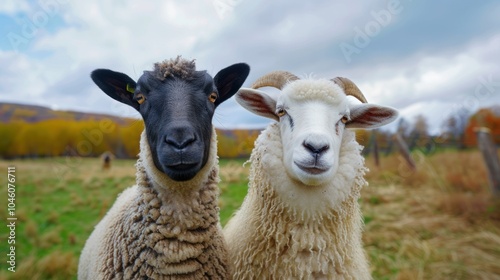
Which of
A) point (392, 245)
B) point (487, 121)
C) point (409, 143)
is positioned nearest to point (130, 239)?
point (392, 245)

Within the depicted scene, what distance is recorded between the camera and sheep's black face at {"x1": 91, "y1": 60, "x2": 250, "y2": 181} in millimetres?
2154

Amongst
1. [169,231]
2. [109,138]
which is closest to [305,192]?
[169,231]

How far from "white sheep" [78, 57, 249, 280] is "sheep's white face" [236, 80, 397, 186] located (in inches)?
20.5

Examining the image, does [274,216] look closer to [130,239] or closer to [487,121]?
[130,239]

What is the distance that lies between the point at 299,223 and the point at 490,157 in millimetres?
7102

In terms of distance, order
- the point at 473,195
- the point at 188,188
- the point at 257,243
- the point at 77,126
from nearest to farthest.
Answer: the point at 188,188
the point at 257,243
the point at 473,195
the point at 77,126

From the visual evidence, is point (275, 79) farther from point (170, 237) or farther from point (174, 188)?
point (170, 237)

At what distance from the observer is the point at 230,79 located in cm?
301

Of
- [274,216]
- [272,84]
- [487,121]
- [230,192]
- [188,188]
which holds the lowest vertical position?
[230,192]

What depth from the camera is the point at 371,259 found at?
19.9ft

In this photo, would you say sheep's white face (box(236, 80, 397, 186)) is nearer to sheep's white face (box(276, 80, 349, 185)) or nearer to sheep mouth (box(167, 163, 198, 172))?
sheep's white face (box(276, 80, 349, 185))

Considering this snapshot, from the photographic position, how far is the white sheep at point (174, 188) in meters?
2.22

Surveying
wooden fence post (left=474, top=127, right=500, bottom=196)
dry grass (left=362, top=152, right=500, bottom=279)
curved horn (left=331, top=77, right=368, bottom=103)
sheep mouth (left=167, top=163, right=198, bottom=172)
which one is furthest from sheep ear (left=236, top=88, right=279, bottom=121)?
wooden fence post (left=474, top=127, right=500, bottom=196)

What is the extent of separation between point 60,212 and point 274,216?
27.8ft
